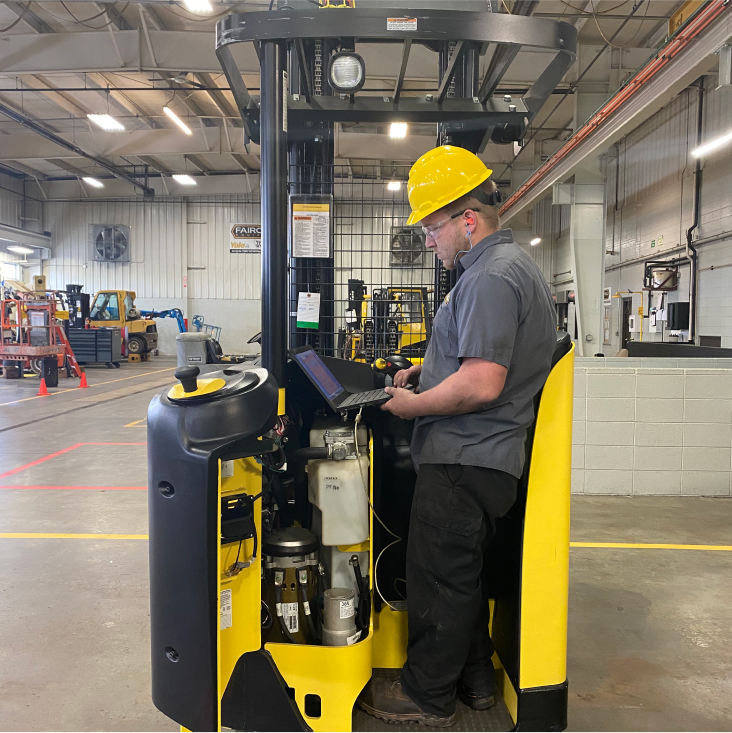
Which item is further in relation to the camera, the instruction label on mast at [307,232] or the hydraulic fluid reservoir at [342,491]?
the instruction label on mast at [307,232]

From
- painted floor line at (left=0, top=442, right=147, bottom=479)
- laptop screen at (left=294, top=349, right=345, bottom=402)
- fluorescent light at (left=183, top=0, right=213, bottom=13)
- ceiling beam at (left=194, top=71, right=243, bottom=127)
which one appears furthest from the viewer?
ceiling beam at (left=194, top=71, right=243, bottom=127)

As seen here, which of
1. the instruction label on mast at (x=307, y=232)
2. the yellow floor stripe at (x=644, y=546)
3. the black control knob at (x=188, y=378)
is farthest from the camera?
the yellow floor stripe at (x=644, y=546)

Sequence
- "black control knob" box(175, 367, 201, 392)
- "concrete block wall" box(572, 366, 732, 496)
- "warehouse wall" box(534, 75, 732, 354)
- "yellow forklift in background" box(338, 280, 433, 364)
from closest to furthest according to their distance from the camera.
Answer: "black control knob" box(175, 367, 201, 392) < "yellow forklift in background" box(338, 280, 433, 364) < "concrete block wall" box(572, 366, 732, 496) < "warehouse wall" box(534, 75, 732, 354)

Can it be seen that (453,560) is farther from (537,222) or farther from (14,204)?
(14,204)

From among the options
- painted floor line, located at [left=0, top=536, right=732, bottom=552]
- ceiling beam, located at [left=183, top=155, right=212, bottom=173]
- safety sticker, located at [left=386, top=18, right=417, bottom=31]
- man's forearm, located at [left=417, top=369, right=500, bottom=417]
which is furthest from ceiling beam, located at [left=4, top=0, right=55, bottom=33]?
man's forearm, located at [left=417, top=369, right=500, bottom=417]

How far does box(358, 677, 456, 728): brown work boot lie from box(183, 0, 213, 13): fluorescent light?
26.3 feet

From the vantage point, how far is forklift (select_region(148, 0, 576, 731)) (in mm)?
1510

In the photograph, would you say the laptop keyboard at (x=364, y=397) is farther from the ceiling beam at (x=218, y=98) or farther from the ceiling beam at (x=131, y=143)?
the ceiling beam at (x=131, y=143)

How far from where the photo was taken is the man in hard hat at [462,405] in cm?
171

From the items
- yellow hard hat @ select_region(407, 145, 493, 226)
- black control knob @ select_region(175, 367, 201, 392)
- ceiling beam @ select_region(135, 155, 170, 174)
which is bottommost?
black control knob @ select_region(175, 367, 201, 392)

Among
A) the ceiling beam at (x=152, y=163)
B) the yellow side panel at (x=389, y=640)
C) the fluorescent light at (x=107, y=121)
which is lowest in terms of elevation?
the yellow side panel at (x=389, y=640)

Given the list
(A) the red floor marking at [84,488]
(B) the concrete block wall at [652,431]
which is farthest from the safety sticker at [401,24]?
(A) the red floor marking at [84,488]

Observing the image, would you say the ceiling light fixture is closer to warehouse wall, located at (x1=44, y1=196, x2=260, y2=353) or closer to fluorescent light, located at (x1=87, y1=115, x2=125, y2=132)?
fluorescent light, located at (x1=87, y1=115, x2=125, y2=132)

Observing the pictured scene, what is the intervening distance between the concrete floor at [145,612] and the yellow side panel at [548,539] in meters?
0.52
